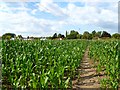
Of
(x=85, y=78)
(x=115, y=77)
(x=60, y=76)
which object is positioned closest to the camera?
(x=60, y=76)

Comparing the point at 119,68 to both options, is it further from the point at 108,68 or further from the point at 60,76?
the point at 60,76

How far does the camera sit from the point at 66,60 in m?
9.55

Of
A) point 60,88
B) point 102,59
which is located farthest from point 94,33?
point 60,88

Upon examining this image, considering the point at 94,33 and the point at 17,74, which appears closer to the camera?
the point at 17,74

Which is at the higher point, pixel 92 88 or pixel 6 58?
pixel 6 58

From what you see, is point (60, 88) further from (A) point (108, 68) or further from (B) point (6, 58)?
(B) point (6, 58)

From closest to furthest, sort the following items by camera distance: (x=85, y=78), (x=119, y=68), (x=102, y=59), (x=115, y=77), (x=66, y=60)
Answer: (x=115, y=77) < (x=119, y=68) < (x=85, y=78) < (x=66, y=60) < (x=102, y=59)

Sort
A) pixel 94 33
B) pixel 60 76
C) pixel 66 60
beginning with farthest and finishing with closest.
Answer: pixel 94 33
pixel 66 60
pixel 60 76

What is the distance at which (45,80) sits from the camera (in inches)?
226

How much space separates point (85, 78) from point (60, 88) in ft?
9.19

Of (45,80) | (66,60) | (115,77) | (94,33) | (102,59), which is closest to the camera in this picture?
(45,80)

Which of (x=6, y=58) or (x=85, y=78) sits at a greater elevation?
(x=6, y=58)

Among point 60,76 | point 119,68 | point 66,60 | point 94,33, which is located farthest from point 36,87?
point 94,33

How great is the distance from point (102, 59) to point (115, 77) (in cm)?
369
